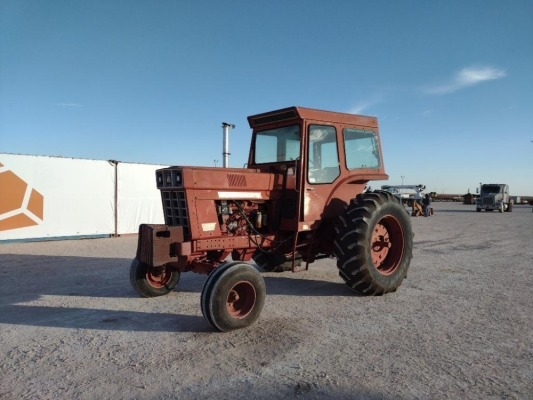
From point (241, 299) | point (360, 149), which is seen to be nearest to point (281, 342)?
point (241, 299)

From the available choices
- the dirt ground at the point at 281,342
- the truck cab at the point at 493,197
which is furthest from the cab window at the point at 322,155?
the truck cab at the point at 493,197

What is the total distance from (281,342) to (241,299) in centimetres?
82

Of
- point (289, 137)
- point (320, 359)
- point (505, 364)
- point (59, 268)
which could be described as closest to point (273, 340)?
point (320, 359)

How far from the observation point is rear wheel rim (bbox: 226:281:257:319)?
4547mm

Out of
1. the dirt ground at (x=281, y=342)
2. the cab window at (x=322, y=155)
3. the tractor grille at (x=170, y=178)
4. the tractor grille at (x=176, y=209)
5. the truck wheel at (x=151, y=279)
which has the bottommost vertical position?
the dirt ground at (x=281, y=342)

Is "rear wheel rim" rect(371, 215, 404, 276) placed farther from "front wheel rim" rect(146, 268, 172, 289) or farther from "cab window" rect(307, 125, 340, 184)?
"front wheel rim" rect(146, 268, 172, 289)

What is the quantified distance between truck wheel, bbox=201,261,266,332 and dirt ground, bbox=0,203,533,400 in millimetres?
141

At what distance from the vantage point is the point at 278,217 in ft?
19.6

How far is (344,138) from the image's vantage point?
6297 millimetres

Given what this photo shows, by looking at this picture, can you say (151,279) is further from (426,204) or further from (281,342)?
(426,204)

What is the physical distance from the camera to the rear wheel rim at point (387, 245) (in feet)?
20.5

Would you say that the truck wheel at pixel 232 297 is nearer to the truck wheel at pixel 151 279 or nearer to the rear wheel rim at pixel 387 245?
the truck wheel at pixel 151 279

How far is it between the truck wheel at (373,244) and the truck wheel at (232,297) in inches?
58.7

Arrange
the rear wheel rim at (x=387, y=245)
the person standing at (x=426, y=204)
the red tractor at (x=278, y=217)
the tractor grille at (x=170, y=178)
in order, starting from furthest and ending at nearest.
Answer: the person standing at (x=426, y=204), the rear wheel rim at (x=387, y=245), the tractor grille at (x=170, y=178), the red tractor at (x=278, y=217)
